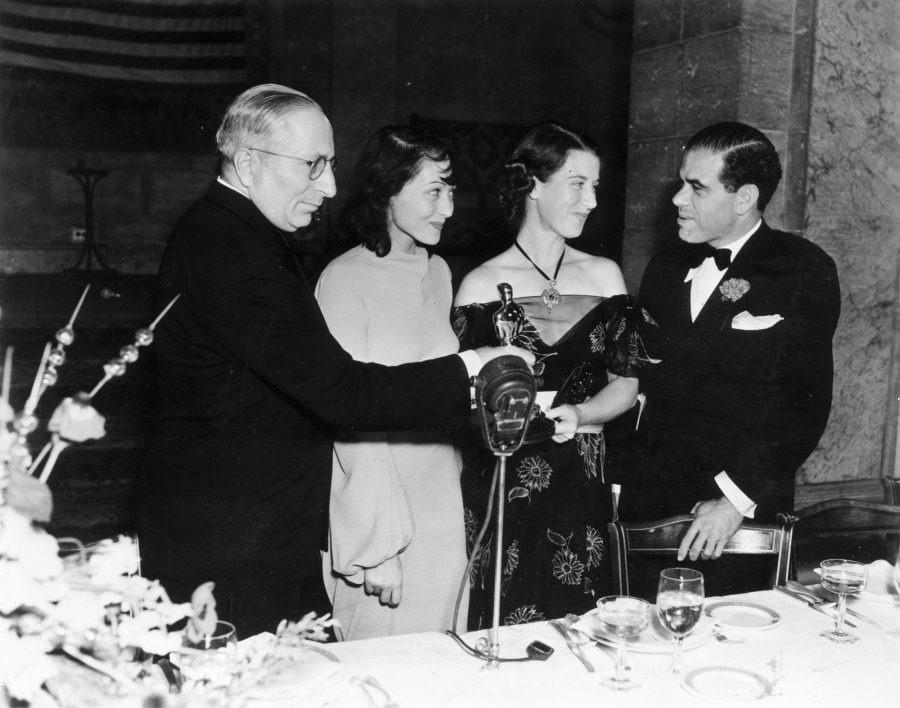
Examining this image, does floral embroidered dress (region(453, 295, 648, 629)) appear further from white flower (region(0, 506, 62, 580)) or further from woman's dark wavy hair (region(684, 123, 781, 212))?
white flower (region(0, 506, 62, 580))

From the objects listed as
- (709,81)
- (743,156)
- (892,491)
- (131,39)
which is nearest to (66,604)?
(743,156)

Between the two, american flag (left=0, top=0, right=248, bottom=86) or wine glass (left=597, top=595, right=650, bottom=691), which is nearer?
wine glass (left=597, top=595, right=650, bottom=691)

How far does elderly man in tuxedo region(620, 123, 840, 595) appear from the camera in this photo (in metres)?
2.52

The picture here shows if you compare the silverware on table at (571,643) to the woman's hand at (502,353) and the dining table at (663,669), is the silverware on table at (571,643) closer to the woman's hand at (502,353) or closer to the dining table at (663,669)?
the dining table at (663,669)

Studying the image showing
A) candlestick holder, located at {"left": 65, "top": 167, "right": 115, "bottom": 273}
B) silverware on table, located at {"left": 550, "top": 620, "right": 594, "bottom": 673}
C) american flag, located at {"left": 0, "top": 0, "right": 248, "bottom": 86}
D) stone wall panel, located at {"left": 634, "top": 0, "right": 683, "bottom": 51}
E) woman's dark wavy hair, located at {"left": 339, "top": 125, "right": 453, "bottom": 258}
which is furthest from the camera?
candlestick holder, located at {"left": 65, "top": 167, "right": 115, "bottom": 273}

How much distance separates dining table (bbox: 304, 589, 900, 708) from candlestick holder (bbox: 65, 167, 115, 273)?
7881mm

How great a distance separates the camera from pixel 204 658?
3.65ft

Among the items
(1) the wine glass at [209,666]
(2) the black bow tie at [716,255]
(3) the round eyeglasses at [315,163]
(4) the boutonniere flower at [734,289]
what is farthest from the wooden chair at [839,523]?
(1) the wine glass at [209,666]

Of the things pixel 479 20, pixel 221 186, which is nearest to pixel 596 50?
pixel 479 20

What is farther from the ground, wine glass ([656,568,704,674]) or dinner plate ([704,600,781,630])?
wine glass ([656,568,704,674])

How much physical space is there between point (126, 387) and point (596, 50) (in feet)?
22.3

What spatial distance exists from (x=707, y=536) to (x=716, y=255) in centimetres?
86

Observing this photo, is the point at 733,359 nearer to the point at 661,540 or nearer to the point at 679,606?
the point at 661,540

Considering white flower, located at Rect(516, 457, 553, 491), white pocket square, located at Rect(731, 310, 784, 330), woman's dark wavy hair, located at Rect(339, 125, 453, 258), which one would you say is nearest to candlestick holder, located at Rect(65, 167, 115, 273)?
woman's dark wavy hair, located at Rect(339, 125, 453, 258)
